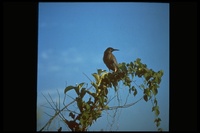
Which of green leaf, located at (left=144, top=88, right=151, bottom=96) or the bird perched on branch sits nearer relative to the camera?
green leaf, located at (left=144, top=88, right=151, bottom=96)

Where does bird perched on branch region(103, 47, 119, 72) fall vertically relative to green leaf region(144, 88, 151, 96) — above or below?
above

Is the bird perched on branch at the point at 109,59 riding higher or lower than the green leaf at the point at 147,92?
higher

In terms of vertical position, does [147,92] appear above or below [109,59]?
below

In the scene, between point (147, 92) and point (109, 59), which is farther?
point (109, 59)

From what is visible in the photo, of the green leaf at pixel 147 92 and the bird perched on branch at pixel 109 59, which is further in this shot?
the bird perched on branch at pixel 109 59
